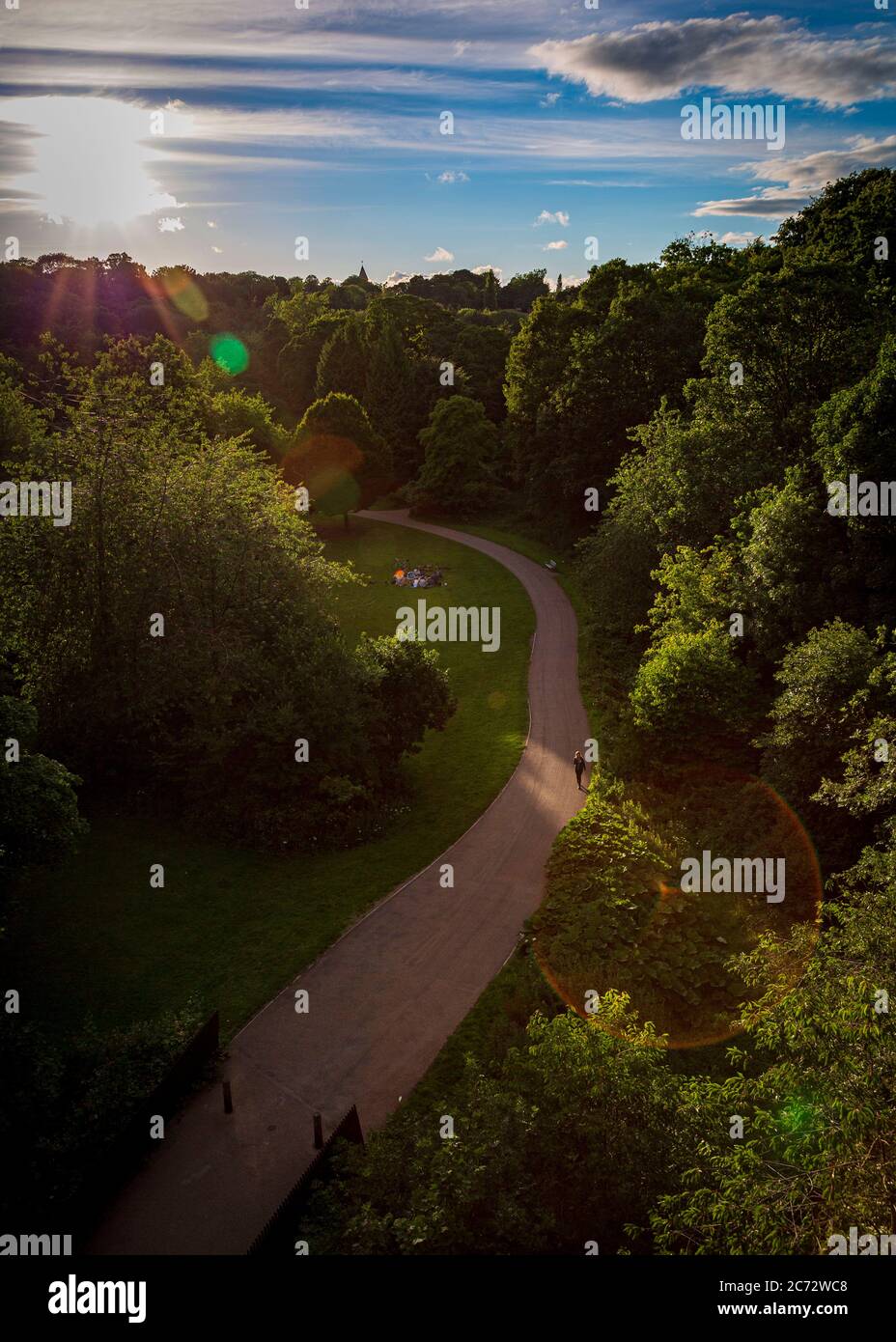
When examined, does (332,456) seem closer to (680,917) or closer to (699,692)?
(699,692)

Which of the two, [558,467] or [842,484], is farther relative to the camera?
[558,467]

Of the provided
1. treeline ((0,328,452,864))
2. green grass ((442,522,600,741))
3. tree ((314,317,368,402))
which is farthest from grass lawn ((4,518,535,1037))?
tree ((314,317,368,402))

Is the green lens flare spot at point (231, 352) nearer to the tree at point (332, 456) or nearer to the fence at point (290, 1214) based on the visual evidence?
the tree at point (332, 456)

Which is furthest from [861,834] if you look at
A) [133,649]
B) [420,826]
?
[133,649]

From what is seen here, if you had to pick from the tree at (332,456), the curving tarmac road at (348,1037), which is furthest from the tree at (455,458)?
the curving tarmac road at (348,1037)
